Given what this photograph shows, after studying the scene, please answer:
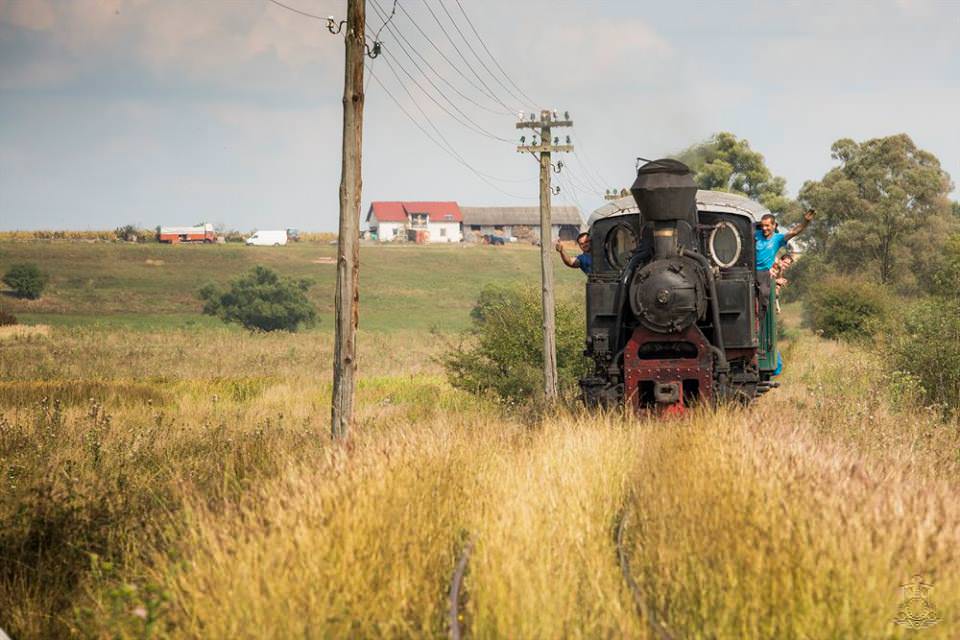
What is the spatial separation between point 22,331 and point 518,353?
128 ft

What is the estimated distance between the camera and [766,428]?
11547 mm

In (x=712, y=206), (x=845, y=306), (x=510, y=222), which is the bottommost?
(x=845, y=306)

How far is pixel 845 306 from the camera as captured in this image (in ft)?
158

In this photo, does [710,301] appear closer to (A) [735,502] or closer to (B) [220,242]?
(A) [735,502]

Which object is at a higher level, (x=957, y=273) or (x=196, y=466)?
(x=957, y=273)

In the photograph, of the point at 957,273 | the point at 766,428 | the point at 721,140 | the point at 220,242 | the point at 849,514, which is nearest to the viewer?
the point at 849,514

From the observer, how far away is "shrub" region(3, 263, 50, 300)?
76062 mm

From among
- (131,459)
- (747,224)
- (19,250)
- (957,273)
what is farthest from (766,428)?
(19,250)

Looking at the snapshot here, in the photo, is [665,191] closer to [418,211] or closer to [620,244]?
[620,244]

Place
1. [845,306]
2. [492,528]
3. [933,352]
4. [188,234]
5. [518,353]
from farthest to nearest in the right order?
1. [188,234]
2. [845,306]
3. [518,353]
4. [933,352]
5. [492,528]

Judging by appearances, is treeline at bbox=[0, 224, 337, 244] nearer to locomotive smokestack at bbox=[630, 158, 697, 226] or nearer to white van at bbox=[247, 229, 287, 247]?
white van at bbox=[247, 229, 287, 247]

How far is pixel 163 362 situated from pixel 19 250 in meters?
58.1

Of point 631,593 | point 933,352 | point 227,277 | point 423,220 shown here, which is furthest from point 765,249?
point 423,220

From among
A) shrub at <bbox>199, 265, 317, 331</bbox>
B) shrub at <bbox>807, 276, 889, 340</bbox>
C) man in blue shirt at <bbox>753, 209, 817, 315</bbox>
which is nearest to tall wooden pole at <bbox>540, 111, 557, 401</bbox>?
man in blue shirt at <bbox>753, 209, 817, 315</bbox>
